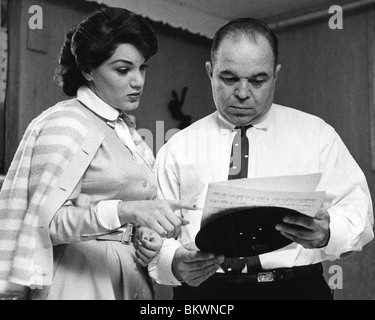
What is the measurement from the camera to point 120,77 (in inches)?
38.9

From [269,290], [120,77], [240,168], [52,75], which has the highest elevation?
[52,75]

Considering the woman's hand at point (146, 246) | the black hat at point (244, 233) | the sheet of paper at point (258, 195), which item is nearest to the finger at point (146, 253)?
the woman's hand at point (146, 246)

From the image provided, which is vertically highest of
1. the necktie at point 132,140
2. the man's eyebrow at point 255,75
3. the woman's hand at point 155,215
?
the man's eyebrow at point 255,75

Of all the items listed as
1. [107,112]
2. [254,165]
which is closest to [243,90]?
[254,165]

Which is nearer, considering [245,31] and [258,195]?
[258,195]

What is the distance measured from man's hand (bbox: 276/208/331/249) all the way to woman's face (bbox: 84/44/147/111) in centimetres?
35

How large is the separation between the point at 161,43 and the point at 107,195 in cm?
62

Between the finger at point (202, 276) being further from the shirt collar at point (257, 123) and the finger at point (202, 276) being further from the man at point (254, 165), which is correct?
the shirt collar at point (257, 123)

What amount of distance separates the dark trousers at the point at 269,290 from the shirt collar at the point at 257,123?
12.1 inches

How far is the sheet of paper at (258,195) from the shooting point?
764mm

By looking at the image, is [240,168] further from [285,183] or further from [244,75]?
[285,183]

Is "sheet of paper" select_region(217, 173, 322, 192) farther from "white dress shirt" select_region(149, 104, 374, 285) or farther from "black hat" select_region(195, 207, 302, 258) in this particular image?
"white dress shirt" select_region(149, 104, 374, 285)

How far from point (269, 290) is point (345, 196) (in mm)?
237

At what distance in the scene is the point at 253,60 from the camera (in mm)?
1071
